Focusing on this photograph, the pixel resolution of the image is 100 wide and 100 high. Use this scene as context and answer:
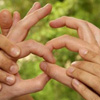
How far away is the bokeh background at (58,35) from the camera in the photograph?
2326 millimetres

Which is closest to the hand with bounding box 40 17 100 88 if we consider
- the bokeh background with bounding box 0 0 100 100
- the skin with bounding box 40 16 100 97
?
the skin with bounding box 40 16 100 97

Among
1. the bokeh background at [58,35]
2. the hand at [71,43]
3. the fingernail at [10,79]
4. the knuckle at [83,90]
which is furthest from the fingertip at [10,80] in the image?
the bokeh background at [58,35]

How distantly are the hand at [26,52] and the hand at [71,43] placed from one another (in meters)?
0.02

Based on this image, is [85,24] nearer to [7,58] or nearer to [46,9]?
[46,9]

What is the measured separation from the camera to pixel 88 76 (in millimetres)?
849

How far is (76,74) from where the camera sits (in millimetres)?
871

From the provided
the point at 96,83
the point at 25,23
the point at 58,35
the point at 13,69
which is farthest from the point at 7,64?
the point at 58,35

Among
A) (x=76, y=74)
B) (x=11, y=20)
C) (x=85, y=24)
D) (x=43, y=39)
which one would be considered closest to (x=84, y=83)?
(x=76, y=74)

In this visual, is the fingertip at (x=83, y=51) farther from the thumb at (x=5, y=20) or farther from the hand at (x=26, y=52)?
the thumb at (x=5, y=20)

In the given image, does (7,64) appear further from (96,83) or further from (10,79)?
(96,83)

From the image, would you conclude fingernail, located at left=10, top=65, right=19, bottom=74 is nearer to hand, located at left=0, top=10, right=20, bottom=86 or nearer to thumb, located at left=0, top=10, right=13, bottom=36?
hand, located at left=0, top=10, right=20, bottom=86

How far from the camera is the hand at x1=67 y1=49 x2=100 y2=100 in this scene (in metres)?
0.85

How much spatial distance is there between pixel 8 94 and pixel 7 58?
11cm

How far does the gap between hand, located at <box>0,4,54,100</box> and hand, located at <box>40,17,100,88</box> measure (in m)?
0.02
